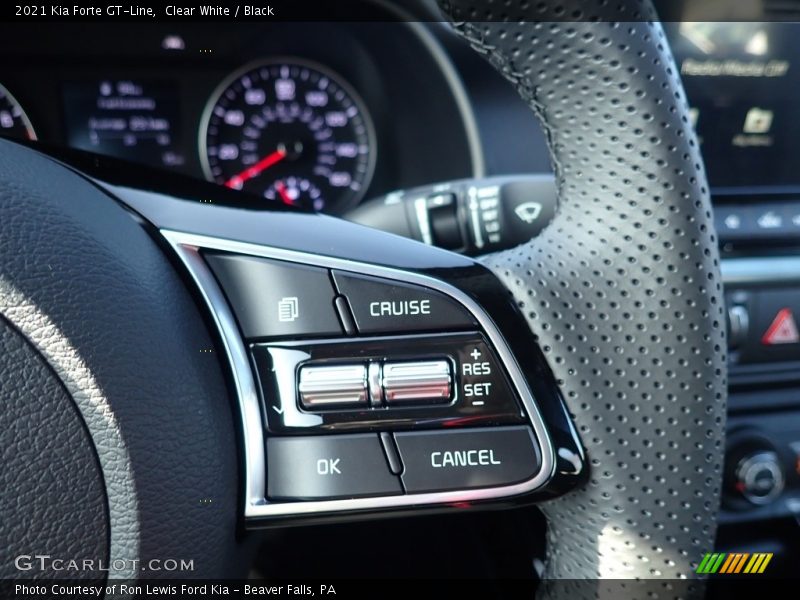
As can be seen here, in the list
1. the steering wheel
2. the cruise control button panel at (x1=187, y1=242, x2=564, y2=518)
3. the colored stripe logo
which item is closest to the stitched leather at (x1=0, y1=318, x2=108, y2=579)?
the steering wheel

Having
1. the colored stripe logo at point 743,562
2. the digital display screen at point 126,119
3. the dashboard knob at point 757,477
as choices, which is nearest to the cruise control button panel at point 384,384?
the colored stripe logo at point 743,562

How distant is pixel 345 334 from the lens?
0.59 m

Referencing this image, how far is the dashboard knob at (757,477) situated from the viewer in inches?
46.4

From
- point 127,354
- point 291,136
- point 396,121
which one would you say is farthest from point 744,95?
point 127,354

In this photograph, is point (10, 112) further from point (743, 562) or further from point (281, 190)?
point (743, 562)

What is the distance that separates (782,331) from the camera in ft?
4.07

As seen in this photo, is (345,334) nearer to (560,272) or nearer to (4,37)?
(560,272)

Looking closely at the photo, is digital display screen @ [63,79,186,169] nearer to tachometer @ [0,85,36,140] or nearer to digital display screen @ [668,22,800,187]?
tachometer @ [0,85,36,140]

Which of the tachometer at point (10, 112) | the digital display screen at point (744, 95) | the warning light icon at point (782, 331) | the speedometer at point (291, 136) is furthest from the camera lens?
the speedometer at point (291, 136)

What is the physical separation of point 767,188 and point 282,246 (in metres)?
1.07

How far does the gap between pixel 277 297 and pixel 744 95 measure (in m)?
1.30

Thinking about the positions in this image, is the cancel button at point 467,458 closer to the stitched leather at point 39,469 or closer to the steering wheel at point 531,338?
the steering wheel at point 531,338

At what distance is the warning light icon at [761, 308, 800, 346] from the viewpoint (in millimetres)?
1239

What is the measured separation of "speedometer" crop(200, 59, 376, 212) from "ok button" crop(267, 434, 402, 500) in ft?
4.62
